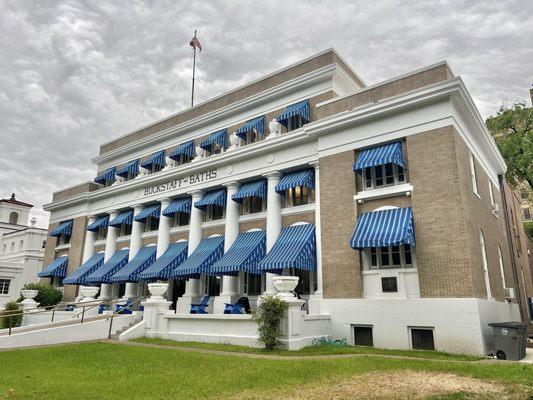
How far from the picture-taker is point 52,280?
34.0 m

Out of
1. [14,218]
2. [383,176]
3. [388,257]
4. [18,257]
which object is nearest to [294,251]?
[388,257]

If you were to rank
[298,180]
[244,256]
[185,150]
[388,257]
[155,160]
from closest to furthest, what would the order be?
1. [388,257]
2. [298,180]
3. [244,256]
4. [185,150]
5. [155,160]

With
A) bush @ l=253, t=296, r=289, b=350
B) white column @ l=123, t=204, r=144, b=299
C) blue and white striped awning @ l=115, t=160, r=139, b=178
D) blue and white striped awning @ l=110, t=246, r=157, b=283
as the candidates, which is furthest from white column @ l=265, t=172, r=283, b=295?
blue and white striped awning @ l=115, t=160, r=139, b=178

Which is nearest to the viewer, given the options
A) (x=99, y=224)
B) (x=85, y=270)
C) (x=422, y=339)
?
(x=422, y=339)

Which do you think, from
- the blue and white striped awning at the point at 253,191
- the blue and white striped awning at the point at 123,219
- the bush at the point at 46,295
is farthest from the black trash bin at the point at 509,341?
the bush at the point at 46,295

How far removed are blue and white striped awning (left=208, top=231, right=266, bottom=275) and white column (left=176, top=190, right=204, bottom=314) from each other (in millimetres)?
3089

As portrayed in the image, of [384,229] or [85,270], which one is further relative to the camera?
[85,270]

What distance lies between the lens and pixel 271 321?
14.5 metres

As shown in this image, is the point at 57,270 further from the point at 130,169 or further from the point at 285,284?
the point at 285,284

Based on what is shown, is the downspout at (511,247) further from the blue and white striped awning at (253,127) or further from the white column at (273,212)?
the blue and white striped awning at (253,127)

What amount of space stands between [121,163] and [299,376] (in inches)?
1117

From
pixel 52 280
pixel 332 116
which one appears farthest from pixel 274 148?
pixel 52 280

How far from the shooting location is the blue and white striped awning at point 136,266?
2531 centimetres

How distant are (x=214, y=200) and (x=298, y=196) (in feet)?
16.3
